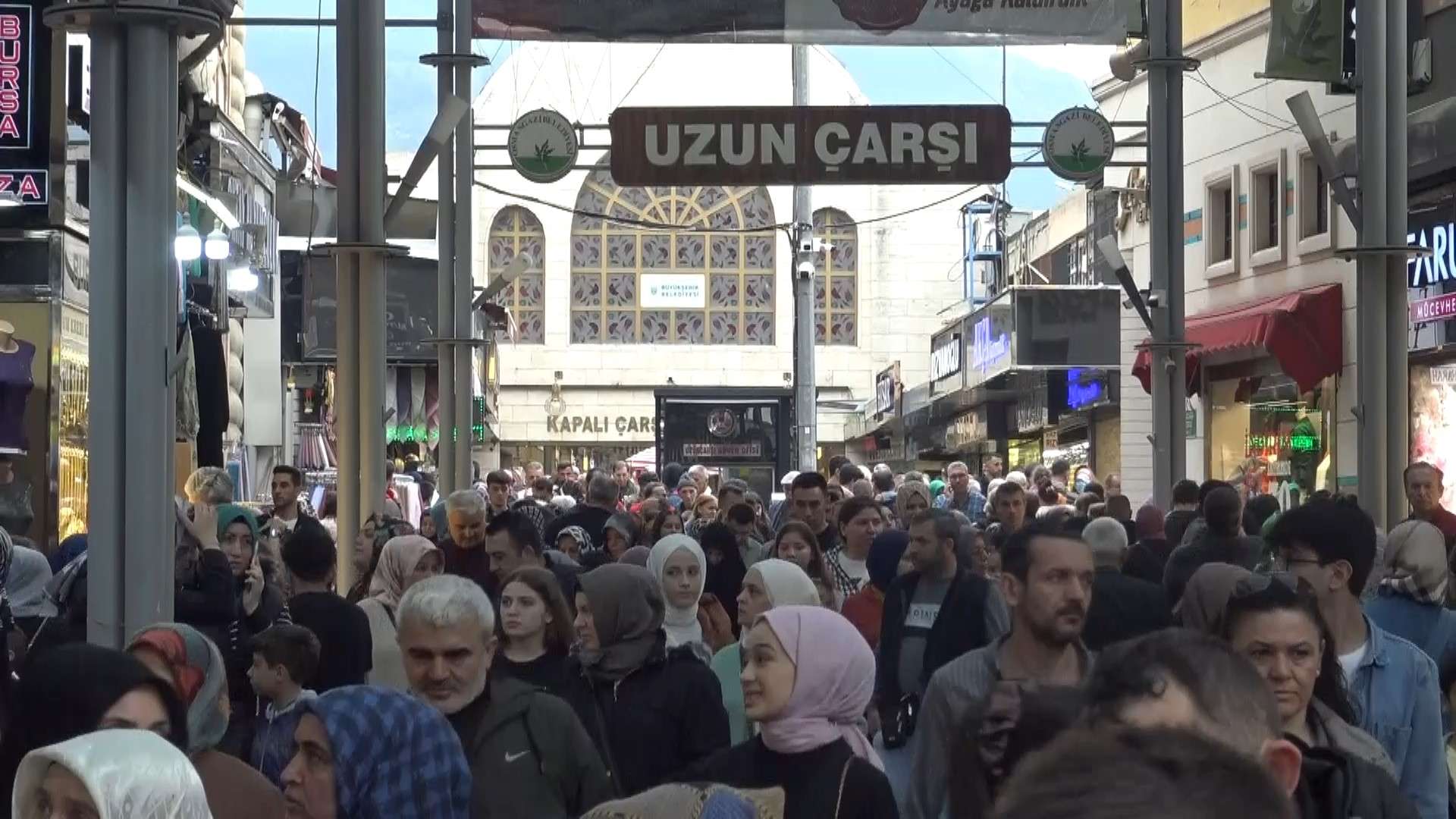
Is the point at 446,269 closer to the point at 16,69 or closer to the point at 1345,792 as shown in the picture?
the point at 16,69

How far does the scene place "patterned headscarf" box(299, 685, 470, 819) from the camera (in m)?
4.89

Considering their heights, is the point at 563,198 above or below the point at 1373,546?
above

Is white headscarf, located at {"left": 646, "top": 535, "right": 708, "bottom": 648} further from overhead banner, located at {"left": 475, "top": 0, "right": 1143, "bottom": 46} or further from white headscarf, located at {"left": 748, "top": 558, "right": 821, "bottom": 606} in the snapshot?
overhead banner, located at {"left": 475, "top": 0, "right": 1143, "bottom": 46}

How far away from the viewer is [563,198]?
7100cm

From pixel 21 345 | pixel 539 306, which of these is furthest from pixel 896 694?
pixel 539 306

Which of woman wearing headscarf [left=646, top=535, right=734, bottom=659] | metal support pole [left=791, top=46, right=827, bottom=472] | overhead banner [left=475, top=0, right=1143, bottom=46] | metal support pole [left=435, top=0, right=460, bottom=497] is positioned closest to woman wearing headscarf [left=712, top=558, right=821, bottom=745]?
woman wearing headscarf [left=646, top=535, right=734, bottom=659]

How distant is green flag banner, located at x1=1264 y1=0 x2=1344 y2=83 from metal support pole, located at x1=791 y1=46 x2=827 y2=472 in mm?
18909

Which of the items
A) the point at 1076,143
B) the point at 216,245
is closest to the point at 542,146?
the point at 216,245

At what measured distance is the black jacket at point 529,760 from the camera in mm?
5832

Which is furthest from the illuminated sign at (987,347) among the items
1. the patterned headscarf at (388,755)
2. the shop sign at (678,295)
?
the shop sign at (678,295)

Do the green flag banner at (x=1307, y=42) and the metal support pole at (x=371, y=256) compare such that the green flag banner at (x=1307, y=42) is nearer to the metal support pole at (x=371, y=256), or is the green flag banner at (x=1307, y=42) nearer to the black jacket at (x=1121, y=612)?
the metal support pole at (x=371, y=256)

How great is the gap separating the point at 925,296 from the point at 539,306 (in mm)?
Answer: 12200

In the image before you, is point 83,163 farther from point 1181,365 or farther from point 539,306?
point 539,306

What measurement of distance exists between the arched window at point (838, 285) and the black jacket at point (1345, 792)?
220ft
